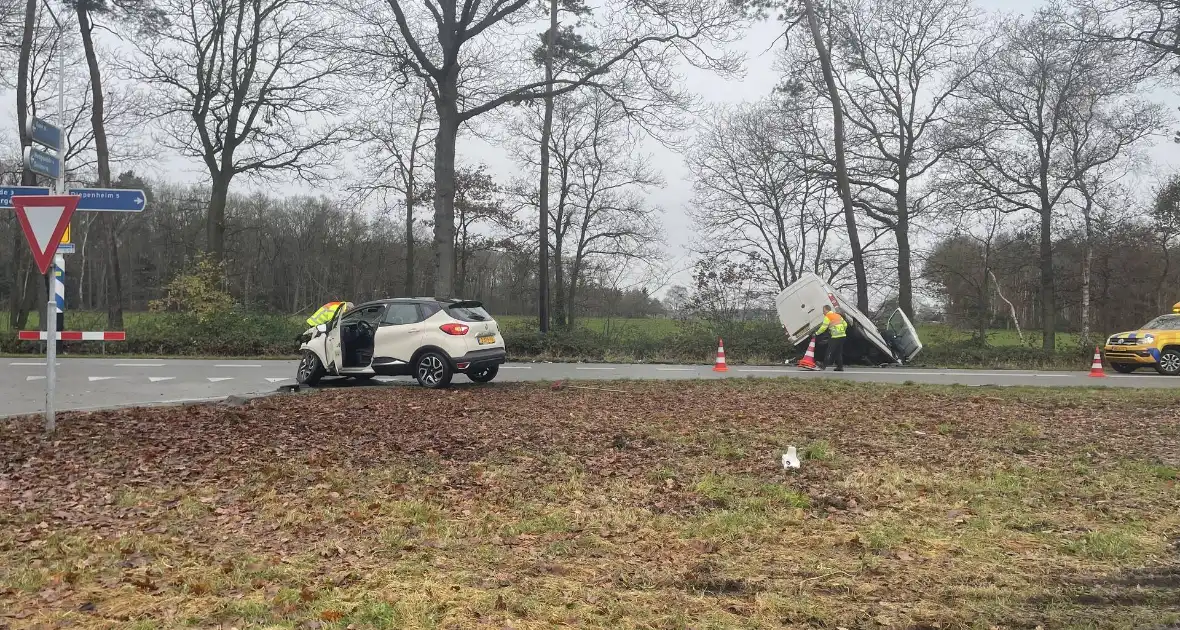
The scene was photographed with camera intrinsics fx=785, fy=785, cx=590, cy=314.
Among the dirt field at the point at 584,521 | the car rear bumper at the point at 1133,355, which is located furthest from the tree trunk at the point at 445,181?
the car rear bumper at the point at 1133,355

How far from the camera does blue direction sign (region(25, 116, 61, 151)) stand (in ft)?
28.7

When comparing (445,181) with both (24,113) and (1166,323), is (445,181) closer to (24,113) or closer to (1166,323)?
(24,113)

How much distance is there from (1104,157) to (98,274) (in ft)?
202

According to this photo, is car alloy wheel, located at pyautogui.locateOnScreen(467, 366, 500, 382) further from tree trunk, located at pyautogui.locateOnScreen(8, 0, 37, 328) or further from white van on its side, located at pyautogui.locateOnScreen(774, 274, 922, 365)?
tree trunk, located at pyautogui.locateOnScreen(8, 0, 37, 328)

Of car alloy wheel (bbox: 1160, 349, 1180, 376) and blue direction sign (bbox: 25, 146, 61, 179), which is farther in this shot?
car alloy wheel (bbox: 1160, 349, 1180, 376)

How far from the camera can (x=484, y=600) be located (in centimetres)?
385

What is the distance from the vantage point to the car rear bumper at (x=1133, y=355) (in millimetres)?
18953

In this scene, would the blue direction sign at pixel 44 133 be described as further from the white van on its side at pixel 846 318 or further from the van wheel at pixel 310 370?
the white van on its side at pixel 846 318

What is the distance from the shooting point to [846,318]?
19.6 metres

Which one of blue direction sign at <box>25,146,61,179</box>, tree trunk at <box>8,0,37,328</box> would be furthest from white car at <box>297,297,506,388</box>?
tree trunk at <box>8,0,37,328</box>

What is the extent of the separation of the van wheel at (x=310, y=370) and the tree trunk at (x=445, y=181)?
4.64 metres

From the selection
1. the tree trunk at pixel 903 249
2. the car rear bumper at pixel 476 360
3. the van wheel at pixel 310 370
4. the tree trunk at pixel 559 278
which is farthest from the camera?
the tree trunk at pixel 559 278

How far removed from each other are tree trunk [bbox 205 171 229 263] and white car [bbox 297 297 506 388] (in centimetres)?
1489

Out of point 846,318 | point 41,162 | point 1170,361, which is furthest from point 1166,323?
point 41,162
